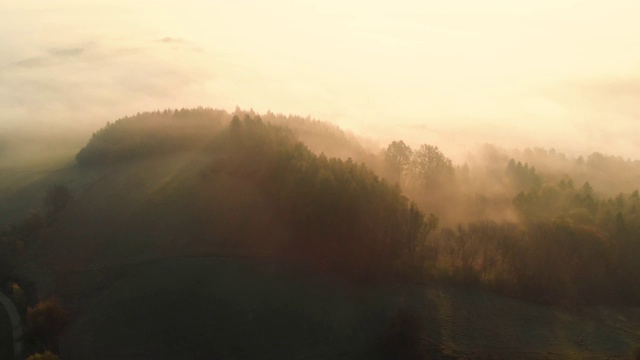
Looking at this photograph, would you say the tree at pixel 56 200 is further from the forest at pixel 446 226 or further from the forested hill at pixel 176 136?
the forest at pixel 446 226

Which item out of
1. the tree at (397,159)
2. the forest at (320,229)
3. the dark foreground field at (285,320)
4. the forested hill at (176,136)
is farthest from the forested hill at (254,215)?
the tree at (397,159)

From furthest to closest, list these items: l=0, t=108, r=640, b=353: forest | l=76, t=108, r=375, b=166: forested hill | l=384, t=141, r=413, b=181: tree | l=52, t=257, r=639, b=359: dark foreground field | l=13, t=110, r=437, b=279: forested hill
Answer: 1. l=76, t=108, r=375, b=166: forested hill
2. l=384, t=141, r=413, b=181: tree
3. l=13, t=110, r=437, b=279: forested hill
4. l=0, t=108, r=640, b=353: forest
5. l=52, t=257, r=639, b=359: dark foreground field

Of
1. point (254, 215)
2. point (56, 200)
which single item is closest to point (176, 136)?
point (56, 200)

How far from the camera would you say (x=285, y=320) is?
75.9 m

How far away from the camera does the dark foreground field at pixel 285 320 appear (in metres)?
71.0

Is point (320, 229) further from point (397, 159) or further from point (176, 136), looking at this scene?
point (176, 136)

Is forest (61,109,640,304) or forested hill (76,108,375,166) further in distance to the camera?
forested hill (76,108,375,166)

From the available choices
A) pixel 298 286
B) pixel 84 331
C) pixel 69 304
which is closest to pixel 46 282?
pixel 69 304

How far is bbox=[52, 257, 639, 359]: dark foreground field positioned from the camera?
233ft

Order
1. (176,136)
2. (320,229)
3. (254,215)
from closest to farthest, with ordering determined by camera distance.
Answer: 1. (320,229)
2. (254,215)
3. (176,136)

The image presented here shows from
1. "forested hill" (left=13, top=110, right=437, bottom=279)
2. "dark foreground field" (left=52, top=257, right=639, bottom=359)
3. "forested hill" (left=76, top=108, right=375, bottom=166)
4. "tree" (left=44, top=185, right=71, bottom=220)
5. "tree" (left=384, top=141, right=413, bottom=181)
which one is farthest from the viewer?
"forested hill" (left=76, top=108, right=375, bottom=166)

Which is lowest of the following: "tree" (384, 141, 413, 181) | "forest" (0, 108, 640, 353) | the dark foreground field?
the dark foreground field

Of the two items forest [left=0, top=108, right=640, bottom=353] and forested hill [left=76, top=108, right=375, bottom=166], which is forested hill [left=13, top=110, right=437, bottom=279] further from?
forested hill [left=76, top=108, right=375, bottom=166]

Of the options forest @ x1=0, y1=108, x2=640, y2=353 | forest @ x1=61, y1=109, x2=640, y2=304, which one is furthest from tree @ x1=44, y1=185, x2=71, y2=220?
forest @ x1=61, y1=109, x2=640, y2=304
